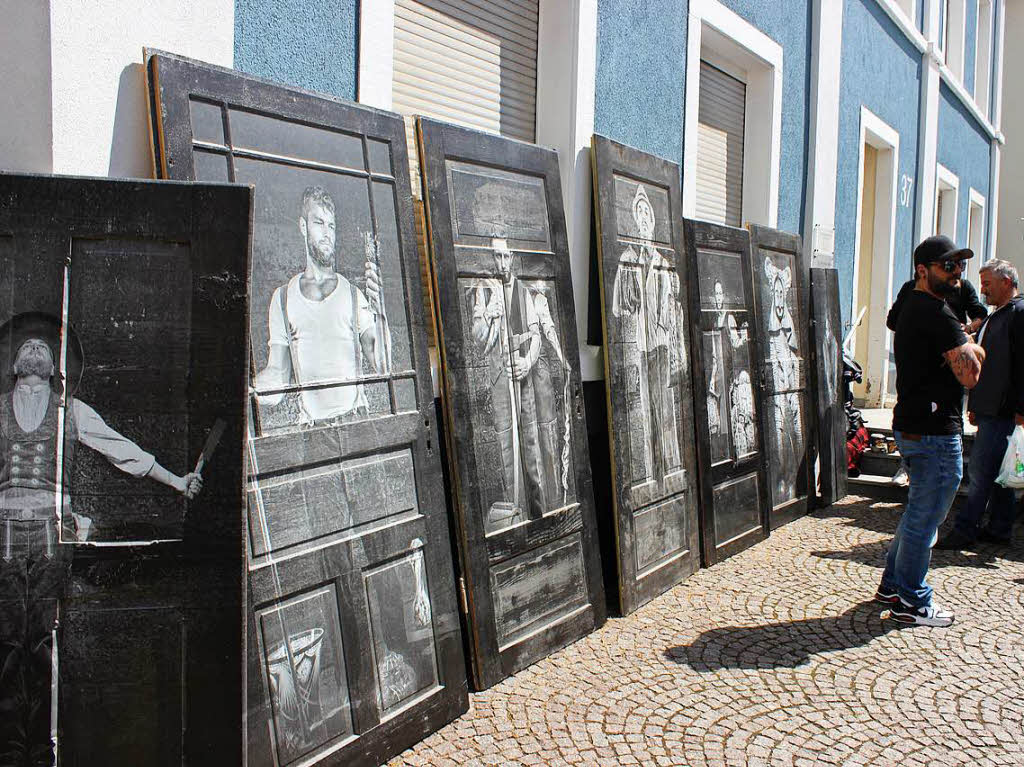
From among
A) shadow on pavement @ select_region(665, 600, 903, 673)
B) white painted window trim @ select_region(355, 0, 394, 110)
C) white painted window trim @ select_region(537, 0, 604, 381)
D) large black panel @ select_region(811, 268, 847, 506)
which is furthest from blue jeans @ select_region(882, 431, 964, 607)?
white painted window trim @ select_region(355, 0, 394, 110)

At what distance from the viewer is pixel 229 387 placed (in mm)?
2385

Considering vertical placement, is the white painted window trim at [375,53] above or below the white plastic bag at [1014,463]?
above

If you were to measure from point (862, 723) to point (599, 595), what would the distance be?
1419 mm

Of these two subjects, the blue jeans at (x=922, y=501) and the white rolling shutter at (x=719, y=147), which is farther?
the white rolling shutter at (x=719, y=147)

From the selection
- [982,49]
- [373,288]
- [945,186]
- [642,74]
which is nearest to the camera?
[373,288]

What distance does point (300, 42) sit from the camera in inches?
137

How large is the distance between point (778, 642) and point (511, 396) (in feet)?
6.12

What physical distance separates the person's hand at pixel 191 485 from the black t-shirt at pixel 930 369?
11.3ft

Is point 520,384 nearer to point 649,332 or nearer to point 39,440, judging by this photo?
point 649,332

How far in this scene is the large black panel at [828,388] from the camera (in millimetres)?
7469

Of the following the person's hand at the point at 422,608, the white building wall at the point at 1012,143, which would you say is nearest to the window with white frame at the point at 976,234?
the white building wall at the point at 1012,143

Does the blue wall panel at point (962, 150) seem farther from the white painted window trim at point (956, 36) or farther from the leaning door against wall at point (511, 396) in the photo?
the leaning door against wall at point (511, 396)

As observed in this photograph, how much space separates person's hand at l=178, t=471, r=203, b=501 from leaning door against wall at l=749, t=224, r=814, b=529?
5002 mm

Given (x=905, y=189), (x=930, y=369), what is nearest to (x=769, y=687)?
(x=930, y=369)
